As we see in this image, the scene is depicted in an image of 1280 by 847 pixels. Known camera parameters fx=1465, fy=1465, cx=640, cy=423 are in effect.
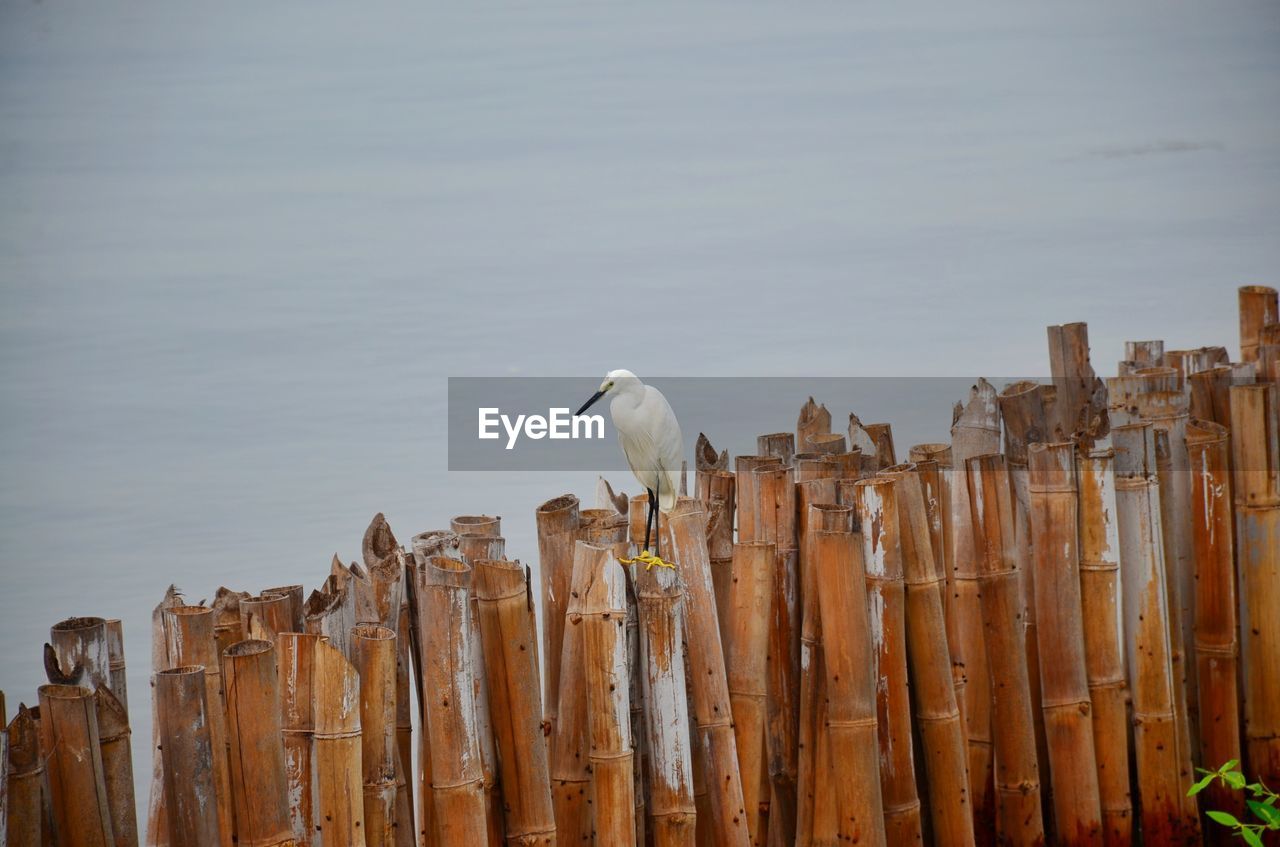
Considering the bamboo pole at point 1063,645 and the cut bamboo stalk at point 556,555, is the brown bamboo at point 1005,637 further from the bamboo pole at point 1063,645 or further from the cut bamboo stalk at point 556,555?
the cut bamboo stalk at point 556,555

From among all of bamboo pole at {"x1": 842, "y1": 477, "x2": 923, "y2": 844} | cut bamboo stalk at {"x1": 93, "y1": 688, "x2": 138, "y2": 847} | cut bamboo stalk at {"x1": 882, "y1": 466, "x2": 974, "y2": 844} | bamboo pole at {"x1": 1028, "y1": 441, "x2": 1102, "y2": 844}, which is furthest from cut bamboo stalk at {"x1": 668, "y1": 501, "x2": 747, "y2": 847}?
cut bamboo stalk at {"x1": 93, "y1": 688, "x2": 138, "y2": 847}

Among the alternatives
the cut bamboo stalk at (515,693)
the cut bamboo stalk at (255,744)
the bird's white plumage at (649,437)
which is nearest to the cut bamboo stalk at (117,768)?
the cut bamboo stalk at (255,744)

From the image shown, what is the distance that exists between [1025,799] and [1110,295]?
4.45 metres

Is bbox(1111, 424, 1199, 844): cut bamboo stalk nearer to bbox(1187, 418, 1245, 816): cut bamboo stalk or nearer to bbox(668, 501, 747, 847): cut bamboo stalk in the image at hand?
bbox(1187, 418, 1245, 816): cut bamboo stalk

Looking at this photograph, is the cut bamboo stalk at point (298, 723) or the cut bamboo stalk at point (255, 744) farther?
the cut bamboo stalk at point (298, 723)

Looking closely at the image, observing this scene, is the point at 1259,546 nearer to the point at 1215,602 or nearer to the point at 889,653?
the point at 1215,602

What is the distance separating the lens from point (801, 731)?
2877 millimetres

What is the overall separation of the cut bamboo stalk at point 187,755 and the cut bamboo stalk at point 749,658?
100cm

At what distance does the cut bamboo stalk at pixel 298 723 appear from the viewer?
2342 millimetres

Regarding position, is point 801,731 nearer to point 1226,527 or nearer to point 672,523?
point 672,523

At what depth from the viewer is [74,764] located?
220 cm

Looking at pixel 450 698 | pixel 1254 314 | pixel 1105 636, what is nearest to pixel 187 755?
pixel 450 698

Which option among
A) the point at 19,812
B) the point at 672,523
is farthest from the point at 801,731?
the point at 19,812

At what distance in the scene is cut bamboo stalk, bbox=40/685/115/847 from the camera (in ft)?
Result: 7.17
